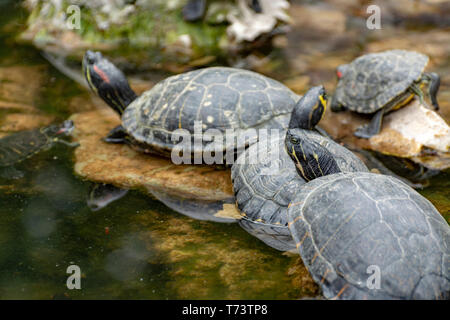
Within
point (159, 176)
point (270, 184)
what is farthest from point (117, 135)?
point (270, 184)

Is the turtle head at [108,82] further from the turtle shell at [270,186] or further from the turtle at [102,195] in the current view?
the turtle shell at [270,186]

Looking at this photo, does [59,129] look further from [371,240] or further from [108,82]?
[371,240]

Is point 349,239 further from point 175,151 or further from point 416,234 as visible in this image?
point 175,151

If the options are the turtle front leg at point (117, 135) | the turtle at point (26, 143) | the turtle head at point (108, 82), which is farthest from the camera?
the turtle head at point (108, 82)

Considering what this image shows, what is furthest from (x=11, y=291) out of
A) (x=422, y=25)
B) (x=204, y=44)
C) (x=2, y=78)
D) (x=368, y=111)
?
(x=422, y=25)

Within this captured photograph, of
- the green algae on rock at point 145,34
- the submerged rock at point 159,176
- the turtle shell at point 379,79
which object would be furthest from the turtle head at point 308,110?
the green algae on rock at point 145,34
